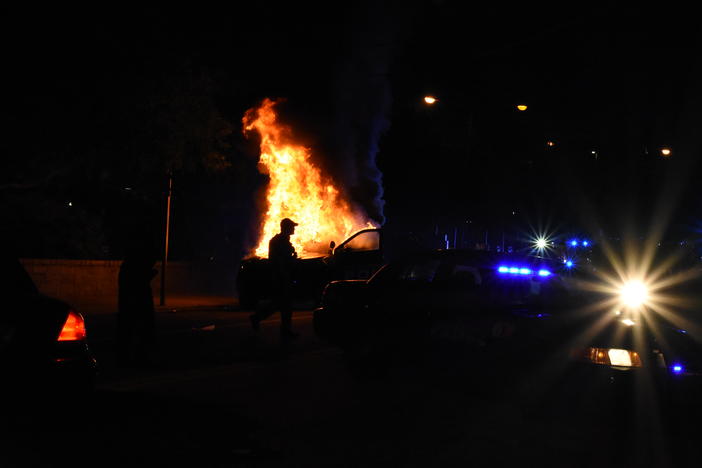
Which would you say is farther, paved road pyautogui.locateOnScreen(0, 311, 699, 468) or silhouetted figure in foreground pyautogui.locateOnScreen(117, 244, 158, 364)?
silhouetted figure in foreground pyautogui.locateOnScreen(117, 244, 158, 364)

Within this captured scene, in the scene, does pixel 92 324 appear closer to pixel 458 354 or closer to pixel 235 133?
pixel 458 354

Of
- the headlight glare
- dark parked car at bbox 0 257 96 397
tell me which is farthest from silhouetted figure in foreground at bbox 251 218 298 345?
dark parked car at bbox 0 257 96 397

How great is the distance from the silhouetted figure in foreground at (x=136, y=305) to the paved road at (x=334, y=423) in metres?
0.29

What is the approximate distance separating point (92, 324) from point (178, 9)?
22.0ft

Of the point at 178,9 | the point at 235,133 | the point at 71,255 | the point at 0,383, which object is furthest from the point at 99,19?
the point at 235,133

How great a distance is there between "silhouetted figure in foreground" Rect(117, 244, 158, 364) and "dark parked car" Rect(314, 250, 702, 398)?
205 centimetres

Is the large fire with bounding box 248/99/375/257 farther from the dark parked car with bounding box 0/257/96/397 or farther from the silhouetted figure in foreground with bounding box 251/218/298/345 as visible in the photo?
the dark parked car with bounding box 0/257/96/397

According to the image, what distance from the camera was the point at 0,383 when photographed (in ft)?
17.2

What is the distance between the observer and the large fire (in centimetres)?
2933

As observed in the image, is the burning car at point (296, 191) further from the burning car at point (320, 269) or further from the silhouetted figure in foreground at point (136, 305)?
the silhouetted figure in foreground at point (136, 305)

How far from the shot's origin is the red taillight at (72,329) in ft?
18.5

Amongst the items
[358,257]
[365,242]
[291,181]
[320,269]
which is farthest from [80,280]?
[291,181]

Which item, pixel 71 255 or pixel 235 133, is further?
pixel 235 133

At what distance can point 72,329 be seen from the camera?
5.71 meters
